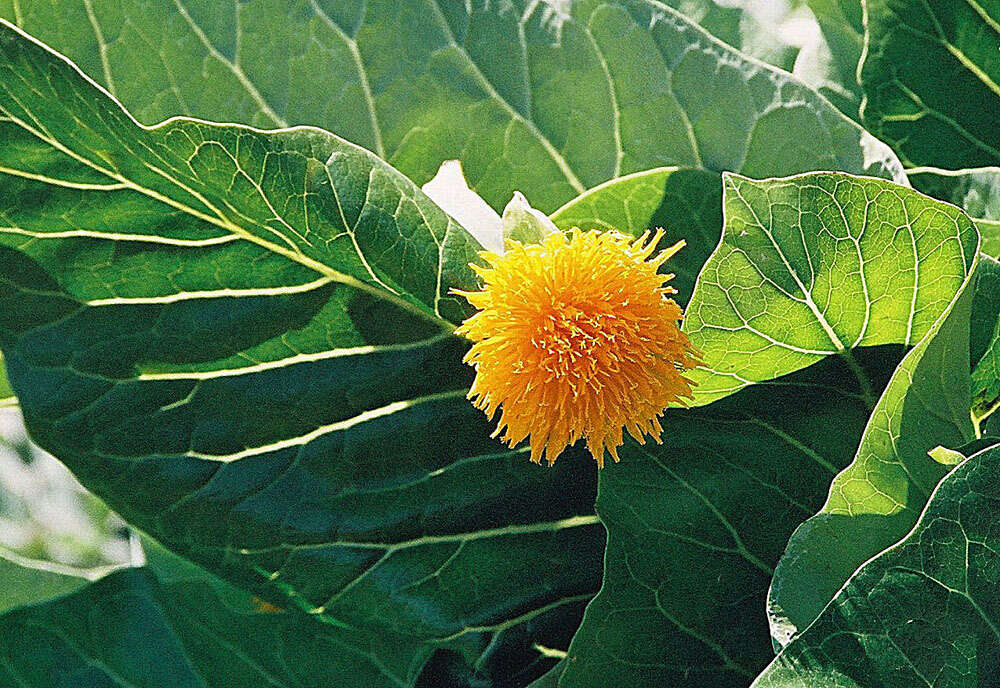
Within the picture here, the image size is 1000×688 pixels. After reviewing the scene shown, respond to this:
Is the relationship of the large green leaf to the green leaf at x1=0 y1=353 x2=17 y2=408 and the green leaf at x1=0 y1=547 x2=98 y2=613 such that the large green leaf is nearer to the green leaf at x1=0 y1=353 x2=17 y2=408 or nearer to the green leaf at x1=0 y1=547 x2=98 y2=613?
the green leaf at x1=0 y1=353 x2=17 y2=408

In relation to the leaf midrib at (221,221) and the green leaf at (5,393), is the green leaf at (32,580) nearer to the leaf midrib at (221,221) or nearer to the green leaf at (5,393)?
the green leaf at (5,393)

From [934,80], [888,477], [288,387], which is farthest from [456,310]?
[934,80]

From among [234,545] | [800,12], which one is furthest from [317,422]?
[800,12]

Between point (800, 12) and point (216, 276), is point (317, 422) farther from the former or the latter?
point (800, 12)

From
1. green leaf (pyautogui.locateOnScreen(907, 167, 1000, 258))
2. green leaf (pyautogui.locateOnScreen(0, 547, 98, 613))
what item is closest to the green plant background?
green leaf (pyautogui.locateOnScreen(907, 167, 1000, 258))

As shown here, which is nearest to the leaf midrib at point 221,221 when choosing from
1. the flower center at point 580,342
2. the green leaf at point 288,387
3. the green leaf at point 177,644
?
the green leaf at point 288,387
